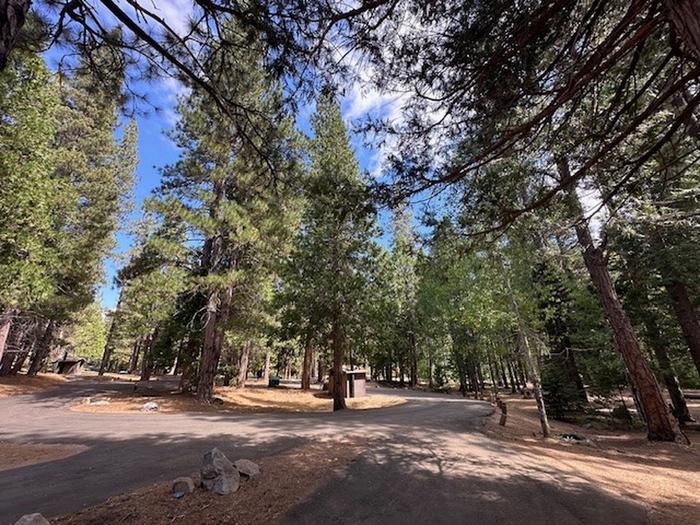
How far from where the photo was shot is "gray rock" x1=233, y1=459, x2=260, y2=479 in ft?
14.6

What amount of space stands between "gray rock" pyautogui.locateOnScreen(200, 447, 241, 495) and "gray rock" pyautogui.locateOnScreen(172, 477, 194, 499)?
0.63ft

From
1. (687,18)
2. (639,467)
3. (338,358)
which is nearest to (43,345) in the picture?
(338,358)

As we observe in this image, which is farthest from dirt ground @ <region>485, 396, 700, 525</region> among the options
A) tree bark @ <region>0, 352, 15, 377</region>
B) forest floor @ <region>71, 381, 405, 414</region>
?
tree bark @ <region>0, 352, 15, 377</region>

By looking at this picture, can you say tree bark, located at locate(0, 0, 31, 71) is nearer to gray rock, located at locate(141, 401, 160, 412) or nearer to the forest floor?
the forest floor

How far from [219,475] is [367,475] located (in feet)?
6.80

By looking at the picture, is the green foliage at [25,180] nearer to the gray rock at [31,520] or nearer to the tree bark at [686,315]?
the gray rock at [31,520]

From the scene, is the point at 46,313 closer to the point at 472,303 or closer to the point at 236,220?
the point at 236,220

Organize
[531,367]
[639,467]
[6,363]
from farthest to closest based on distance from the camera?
1. [6,363]
2. [531,367]
3. [639,467]

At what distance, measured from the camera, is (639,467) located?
6.17 m

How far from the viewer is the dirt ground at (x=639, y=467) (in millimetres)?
4125

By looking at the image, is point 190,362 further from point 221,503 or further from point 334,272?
point 221,503

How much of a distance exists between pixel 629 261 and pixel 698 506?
11957mm

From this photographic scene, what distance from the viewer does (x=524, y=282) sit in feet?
38.8

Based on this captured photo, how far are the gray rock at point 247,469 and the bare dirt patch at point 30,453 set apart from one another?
348cm
